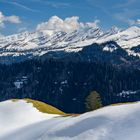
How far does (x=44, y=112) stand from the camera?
9219 cm

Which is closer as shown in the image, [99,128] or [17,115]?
[99,128]

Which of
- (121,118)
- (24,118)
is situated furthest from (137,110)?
(24,118)

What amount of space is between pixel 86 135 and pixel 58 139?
4.19 metres

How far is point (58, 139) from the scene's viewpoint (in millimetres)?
53156

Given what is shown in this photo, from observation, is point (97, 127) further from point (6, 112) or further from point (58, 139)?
point (6, 112)

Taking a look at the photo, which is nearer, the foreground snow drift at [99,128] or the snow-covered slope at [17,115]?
the foreground snow drift at [99,128]

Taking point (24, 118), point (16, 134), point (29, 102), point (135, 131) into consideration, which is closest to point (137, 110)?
point (135, 131)

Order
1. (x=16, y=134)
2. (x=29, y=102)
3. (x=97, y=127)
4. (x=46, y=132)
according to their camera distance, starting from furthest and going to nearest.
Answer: (x=29, y=102) < (x=16, y=134) < (x=46, y=132) < (x=97, y=127)

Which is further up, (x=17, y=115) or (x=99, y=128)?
(x=99, y=128)

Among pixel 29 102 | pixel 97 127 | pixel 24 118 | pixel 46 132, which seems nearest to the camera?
pixel 97 127

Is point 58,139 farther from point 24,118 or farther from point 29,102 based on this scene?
point 29,102

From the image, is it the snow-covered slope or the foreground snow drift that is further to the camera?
the snow-covered slope

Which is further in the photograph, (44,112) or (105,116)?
(44,112)

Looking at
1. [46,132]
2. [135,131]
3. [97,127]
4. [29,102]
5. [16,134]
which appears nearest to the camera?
[135,131]
